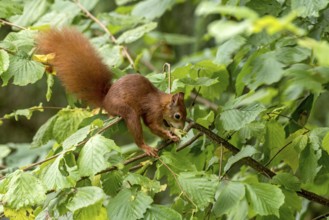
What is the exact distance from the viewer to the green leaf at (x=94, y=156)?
151cm

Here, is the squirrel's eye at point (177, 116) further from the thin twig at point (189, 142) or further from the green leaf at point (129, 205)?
the green leaf at point (129, 205)

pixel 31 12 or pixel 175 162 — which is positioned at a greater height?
pixel 31 12

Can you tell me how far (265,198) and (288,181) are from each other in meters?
0.23

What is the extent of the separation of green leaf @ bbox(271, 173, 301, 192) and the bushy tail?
2.11 ft

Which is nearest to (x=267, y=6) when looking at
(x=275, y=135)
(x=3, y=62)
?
(x=275, y=135)

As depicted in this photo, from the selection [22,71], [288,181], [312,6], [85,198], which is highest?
[312,6]

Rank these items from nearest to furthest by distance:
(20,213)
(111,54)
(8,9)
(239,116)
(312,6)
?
1. (20,213)
2. (312,6)
3. (239,116)
4. (8,9)
5. (111,54)

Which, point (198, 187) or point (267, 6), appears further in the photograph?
point (267, 6)

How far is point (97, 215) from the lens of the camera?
1.59 m

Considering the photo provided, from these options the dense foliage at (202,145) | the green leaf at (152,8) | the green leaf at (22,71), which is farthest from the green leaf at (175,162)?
the green leaf at (152,8)

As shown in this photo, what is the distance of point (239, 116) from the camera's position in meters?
1.82

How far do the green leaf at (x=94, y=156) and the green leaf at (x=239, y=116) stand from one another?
403 mm

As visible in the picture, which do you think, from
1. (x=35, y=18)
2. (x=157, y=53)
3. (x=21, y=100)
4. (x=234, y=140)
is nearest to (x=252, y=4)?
(x=234, y=140)

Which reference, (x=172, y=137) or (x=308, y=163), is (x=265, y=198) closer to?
(x=308, y=163)
